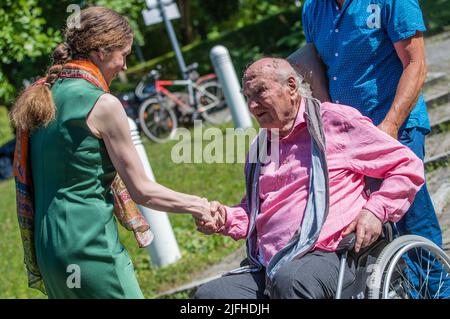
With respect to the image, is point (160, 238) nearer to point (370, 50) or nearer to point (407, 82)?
point (370, 50)

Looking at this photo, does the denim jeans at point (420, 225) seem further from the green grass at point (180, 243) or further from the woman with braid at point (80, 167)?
the green grass at point (180, 243)

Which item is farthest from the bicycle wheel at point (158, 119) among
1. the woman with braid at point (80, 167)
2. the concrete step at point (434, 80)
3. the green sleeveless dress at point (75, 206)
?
the green sleeveless dress at point (75, 206)

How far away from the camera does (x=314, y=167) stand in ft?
11.2

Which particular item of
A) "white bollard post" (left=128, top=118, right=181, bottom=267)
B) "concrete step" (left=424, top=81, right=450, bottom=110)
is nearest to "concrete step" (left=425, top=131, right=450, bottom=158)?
"concrete step" (left=424, top=81, right=450, bottom=110)

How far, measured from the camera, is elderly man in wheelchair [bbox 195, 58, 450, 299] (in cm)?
327

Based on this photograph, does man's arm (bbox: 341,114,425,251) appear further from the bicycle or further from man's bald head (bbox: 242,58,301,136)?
the bicycle

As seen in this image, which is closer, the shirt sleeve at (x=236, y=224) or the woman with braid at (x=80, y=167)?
the woman with braid at (x=80, y=167)

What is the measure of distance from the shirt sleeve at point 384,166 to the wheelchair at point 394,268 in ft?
0.45

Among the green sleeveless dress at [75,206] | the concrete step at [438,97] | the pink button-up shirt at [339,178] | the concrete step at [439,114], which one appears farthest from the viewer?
the concrete step at [438,97]

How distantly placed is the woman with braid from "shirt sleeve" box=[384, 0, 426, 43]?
129 cm

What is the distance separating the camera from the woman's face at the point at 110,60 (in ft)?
10.3

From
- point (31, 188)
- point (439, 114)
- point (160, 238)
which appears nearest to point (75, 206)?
point (31, 188)

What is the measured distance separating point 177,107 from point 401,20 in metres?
11.7
